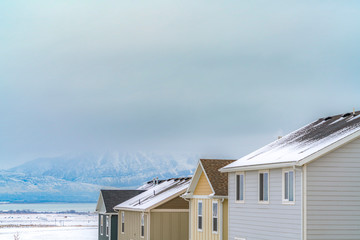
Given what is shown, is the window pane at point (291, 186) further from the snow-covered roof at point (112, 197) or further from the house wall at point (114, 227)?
the snow-covered roof at point (112, 197)

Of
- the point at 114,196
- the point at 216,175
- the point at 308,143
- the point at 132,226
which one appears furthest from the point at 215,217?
the point at 114,196

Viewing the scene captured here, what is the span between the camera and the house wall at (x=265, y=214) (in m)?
25.9

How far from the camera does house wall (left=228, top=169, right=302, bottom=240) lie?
25859 millimetres

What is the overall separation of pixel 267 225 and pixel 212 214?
318 inches

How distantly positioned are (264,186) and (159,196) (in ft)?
61.6

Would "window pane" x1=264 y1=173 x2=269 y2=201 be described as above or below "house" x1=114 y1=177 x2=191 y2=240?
above

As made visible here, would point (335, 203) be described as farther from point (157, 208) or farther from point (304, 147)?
point (157, 208)

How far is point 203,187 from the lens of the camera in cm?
3766

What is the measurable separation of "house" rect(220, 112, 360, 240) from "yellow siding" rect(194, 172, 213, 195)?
22.2 feet

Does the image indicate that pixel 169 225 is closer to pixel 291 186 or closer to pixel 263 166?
pixel 263 166

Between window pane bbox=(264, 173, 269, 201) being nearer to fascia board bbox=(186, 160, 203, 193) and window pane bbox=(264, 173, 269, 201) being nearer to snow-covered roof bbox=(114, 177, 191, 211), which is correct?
fascia board bbox=(186, 160, 203, 193)

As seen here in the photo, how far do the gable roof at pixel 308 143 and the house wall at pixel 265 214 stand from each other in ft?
2.10

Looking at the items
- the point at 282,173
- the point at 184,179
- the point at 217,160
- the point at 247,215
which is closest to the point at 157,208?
the point at 184,179

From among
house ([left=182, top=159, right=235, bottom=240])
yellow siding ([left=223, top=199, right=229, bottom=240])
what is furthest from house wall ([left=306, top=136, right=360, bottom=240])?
yellow siding ([left=223, top=199, right=229, bottom=240])
